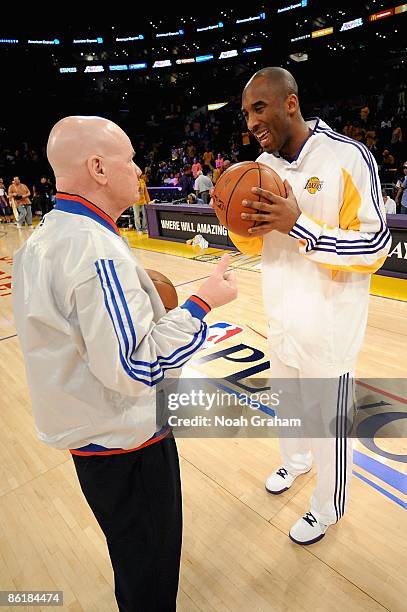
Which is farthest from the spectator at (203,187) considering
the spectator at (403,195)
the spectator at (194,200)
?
the spectator at (403,195)

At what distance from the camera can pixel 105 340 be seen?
858 millimetres

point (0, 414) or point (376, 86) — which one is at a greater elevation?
point (376, 86)

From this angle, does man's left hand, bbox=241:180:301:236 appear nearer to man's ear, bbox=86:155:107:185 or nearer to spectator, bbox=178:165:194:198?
man's ear, bbox=86:155:107:185

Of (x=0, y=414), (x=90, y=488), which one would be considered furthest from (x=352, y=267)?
(x=0, y=414)

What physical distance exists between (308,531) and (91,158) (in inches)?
67.4

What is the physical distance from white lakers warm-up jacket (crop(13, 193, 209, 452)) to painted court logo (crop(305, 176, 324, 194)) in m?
0.69

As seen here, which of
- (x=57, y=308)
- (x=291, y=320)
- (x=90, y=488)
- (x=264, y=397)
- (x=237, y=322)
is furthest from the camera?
(x=237, y=322)

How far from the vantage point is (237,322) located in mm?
4129

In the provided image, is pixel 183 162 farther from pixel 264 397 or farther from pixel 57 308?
pixel 57 308

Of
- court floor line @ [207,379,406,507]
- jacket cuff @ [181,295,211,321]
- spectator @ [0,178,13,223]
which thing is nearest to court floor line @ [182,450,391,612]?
court floor line @ [207,379,406,507]

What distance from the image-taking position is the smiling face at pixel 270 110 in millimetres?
1418

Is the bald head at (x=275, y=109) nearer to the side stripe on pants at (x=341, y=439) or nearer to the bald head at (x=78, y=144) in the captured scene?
the bald head at (x=78, y=144)

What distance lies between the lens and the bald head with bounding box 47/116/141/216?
3.10 ft

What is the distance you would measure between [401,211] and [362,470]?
23.5 feet
